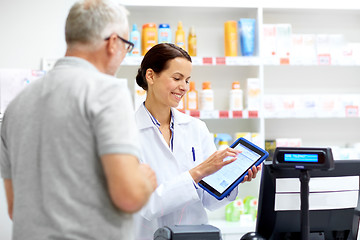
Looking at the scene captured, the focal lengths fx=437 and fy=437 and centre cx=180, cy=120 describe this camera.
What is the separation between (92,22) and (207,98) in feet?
7.64

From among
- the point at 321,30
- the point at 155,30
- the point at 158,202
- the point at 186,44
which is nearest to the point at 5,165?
the point at 158,202

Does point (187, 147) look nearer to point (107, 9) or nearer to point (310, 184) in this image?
point (310, 184)

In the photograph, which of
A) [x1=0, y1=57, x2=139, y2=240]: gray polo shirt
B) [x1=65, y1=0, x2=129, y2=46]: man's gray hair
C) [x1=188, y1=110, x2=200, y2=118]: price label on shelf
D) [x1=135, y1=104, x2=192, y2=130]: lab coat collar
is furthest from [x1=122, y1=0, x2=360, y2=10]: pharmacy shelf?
[x1=0, y1=57, x2=139, y2=240]: gray polo shirt

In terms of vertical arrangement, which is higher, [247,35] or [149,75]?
[247,35]

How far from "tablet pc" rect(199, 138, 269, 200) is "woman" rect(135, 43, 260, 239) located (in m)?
0.08

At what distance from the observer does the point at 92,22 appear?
1.23m

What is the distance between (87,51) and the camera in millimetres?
1253

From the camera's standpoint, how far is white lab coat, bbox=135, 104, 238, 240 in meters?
1.98

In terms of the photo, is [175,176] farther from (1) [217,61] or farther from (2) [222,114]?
(1) [217,61]

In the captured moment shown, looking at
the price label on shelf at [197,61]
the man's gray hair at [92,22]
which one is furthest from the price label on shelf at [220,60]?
the man's gray hair at [92,22]

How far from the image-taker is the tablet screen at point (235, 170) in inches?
76.7

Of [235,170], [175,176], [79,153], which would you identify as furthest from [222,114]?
[79,153]

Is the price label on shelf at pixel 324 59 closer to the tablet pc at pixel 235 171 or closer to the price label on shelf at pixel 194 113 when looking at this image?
the price label on shelf at pixel 194 113

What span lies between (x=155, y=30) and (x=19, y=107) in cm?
239
